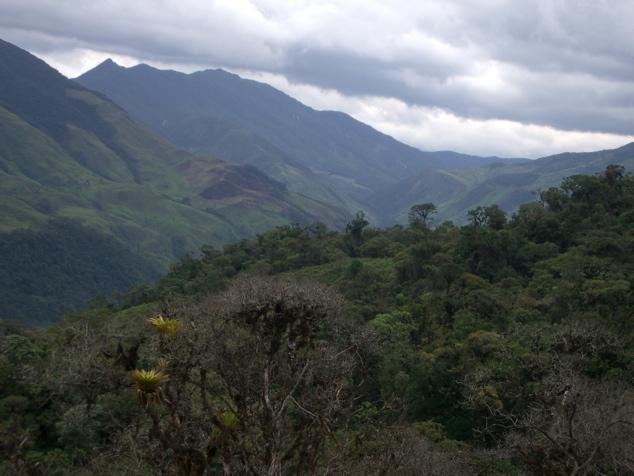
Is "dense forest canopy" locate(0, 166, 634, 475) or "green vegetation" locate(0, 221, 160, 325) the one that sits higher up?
"dense forest canopy" locate(0, 166, 634, 475)

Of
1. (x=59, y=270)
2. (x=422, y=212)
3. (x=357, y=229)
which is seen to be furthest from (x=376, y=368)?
(x=59, y=270)

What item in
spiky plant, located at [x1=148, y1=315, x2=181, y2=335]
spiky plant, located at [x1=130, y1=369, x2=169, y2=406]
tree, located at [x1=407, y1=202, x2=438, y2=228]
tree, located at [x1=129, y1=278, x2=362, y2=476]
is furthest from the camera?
tree, located at [x1=407, y1=202, x2=438, y2=228]

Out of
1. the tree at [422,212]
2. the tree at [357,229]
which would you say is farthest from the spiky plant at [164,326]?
the tree at [422,212]

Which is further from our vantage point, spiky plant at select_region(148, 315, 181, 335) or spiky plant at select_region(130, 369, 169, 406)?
spiky plant at select_region(148, 315, 181, 335)

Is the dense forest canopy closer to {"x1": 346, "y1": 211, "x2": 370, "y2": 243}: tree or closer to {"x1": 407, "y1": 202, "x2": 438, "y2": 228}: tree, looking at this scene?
{"x1": 346, "y1": 211, "x2": 370, "y2": 243}: tree

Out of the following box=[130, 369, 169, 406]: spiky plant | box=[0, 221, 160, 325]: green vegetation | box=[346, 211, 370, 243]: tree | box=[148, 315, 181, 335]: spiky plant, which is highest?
box=[148, 315, 181, 335]: spiky plant

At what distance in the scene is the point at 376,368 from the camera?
33719 millimetres

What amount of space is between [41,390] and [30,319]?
107 metres

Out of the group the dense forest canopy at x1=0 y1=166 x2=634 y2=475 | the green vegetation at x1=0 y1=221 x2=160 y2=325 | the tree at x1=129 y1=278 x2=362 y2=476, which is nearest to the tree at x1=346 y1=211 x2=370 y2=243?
the dense forest canopy at x1=0 y1=166 x2=634 y2=475

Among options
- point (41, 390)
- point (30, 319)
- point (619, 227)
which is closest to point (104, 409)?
point (41, 390)

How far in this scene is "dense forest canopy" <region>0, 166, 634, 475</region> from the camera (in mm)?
12562

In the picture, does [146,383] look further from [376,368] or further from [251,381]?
[376,368]

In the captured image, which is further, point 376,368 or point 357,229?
point 357,229

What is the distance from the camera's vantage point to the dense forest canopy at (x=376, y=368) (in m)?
12.6
